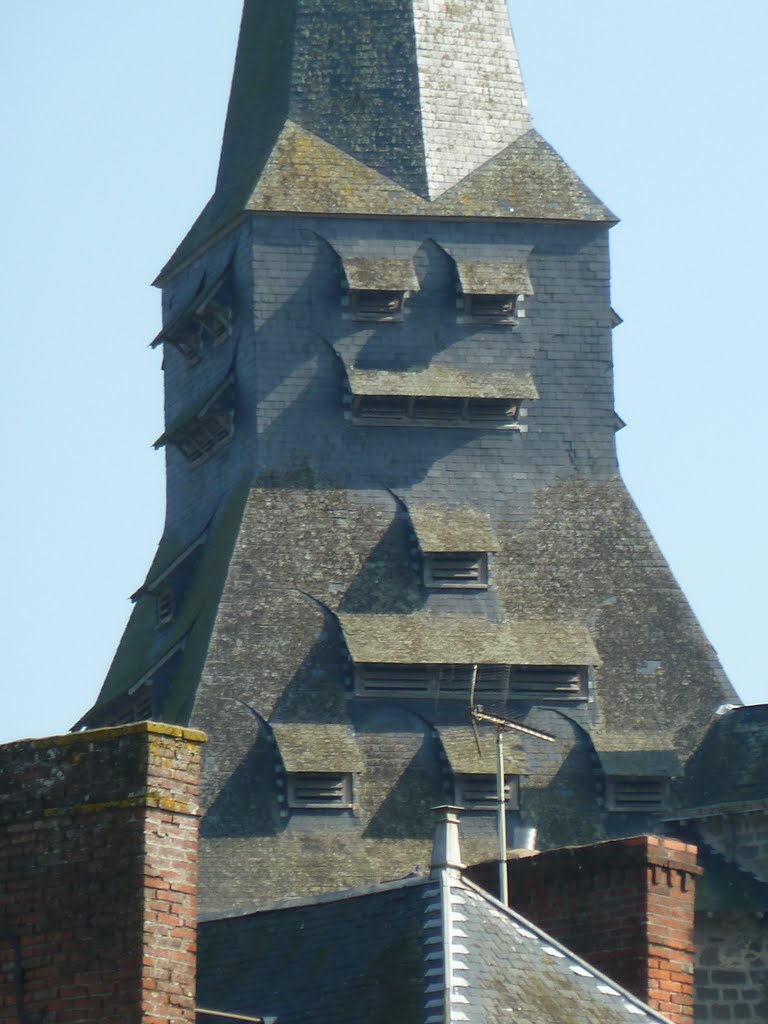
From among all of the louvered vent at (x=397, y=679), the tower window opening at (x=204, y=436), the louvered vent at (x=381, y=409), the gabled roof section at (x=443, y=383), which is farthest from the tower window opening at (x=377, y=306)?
the louvered vent at (x=397, y=679)

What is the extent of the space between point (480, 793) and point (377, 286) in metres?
8.29

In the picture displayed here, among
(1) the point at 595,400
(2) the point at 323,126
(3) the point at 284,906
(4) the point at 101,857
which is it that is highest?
(2) the point at 323,126

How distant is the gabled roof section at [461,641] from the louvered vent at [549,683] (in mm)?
248

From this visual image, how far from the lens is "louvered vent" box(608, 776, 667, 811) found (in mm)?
46312

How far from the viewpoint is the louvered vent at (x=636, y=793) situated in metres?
46.3

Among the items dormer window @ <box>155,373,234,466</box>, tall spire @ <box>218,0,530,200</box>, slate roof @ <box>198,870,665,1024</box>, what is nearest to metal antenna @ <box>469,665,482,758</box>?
dormer window @ <box>155,373,234,466</box>

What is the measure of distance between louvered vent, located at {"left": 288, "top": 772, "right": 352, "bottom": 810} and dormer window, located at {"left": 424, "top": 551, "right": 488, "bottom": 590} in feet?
12.5

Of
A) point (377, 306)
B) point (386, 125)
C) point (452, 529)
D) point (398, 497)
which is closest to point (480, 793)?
point (452, 529)

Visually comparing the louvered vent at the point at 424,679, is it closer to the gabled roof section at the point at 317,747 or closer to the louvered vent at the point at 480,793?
the gabled roof section at the point at 317,747

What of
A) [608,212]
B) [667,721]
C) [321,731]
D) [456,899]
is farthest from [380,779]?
[456,899]

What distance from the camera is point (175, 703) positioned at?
155 feet

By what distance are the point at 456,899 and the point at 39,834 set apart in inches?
140

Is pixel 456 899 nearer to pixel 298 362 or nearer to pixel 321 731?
pixel 321 731

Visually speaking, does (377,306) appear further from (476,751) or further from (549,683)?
(476,751)
